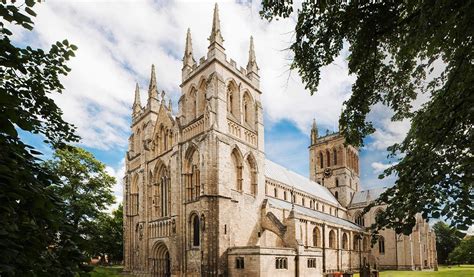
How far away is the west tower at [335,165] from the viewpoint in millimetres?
49375

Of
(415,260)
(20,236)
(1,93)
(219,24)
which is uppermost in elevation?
(219,24)

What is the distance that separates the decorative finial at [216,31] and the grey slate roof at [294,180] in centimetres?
1382

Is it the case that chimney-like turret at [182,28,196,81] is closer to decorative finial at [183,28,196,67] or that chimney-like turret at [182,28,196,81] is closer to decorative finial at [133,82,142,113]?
decorative finial at [183,28,196,67]

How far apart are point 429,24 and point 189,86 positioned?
79.0 ft

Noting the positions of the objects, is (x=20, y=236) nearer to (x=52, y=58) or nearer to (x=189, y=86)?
(x=52, y=58)

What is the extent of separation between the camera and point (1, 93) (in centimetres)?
263

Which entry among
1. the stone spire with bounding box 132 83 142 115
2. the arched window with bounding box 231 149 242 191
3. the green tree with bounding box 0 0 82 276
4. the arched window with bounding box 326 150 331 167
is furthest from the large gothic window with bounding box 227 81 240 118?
the arched window with bounding box 326 150 331 167

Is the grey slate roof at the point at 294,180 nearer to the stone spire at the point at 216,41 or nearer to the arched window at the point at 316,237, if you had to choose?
the arched window at the point at 316,237

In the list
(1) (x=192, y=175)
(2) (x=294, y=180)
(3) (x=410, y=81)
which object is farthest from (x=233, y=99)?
(3) (x=410, y=81)

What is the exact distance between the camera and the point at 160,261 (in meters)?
28.2

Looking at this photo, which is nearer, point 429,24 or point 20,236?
point 20,236

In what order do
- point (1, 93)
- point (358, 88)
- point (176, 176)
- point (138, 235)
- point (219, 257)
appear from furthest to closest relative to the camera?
point (138, 235) < point (176, 176) < point (219, 257) < point (358, 88) < point (1, 93)

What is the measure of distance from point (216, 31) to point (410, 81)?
64.0 ft

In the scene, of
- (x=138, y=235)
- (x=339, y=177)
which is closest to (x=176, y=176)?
(x=138, y=235)
